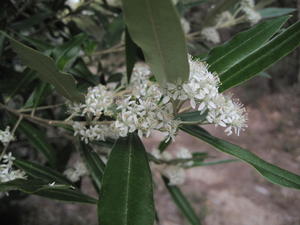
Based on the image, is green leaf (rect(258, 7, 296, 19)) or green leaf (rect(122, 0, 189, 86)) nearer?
green leaf (rect(122, 0, 189, 86))

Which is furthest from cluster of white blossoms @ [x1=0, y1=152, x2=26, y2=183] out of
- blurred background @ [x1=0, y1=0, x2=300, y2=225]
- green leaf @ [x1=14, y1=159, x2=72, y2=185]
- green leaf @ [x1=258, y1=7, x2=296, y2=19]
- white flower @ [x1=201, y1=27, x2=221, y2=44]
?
green leaf @ [x1=258, y1=7, x2=296, y2=19]

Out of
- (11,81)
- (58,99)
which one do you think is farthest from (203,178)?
(11,81)

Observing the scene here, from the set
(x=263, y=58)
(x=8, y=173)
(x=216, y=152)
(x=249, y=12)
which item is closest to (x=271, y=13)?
(x=249, y=12)

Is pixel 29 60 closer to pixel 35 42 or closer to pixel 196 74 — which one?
pixel 196 74

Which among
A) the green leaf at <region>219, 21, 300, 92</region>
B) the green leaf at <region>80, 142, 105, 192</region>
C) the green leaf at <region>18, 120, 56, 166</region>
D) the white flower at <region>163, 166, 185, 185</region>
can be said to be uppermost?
the green leaf at <region>219, 21, 300, 92</region>

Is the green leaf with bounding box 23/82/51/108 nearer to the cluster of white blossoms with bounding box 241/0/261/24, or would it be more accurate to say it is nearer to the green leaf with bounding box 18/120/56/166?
the green leaf with bounding box 18/120/56/166

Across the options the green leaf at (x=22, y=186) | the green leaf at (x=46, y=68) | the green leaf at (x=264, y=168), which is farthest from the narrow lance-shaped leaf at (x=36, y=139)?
the green leaf at (x=264, y=168)
